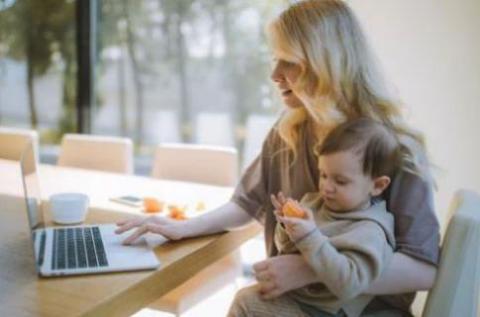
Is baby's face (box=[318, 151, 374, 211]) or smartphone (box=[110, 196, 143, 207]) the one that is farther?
smartphone (box=[110, 196, 143, 207])

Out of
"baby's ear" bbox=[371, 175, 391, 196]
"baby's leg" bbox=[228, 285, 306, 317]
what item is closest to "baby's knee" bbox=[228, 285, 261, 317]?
"baby's leg" bbox=[228, 285, 306, 317]

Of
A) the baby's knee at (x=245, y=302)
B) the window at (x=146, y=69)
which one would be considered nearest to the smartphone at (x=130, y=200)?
the baby's knee at (x=245, y=302)

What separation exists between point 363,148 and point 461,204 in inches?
12.4

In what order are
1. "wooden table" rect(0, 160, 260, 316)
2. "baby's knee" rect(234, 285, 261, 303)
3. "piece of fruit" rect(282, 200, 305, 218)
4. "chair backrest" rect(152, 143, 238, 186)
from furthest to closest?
1. "chair backrest" rect(152, 143, 238, 186)
2. "baby's knee" rect(234, 285, 261, 303)
3. "piece of fruit" rect(282, 200, 305, 218)
4. "wooden table" rect(0, 160, 260, 316)

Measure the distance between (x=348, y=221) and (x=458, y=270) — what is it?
0.27 meters

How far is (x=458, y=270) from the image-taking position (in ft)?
3.69

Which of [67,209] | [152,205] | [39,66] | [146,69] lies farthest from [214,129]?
[67,209]

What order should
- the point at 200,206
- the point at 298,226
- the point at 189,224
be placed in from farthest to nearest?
the point at 200,206 < the point at 189,224 < the point at 298,226

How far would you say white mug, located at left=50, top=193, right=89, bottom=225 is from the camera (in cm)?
145

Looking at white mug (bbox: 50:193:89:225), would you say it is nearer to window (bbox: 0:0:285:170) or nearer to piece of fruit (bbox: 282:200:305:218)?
piece of fruit (bbox: 282:200:305:218)

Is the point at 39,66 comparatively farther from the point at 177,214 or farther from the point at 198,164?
the point at 177,214

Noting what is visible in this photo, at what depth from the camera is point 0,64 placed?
387 centimetres

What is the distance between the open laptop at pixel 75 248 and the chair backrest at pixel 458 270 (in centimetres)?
66

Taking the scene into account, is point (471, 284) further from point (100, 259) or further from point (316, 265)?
point (100, 259)
